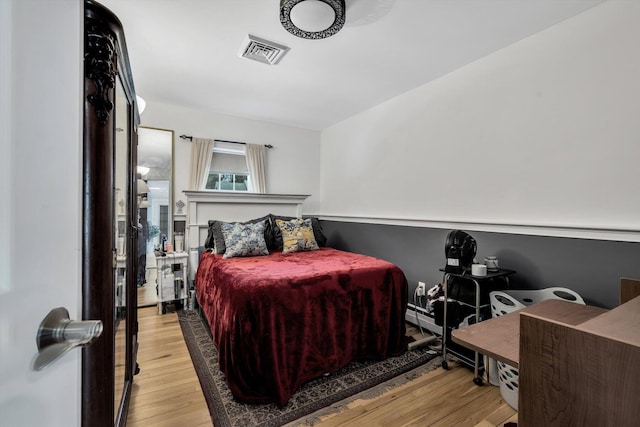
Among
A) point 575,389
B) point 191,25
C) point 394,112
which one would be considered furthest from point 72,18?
point 394,112

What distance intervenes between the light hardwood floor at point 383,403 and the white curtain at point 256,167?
7.45ft

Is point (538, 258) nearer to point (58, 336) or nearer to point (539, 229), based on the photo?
point (539, 229)

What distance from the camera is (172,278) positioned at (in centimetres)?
312

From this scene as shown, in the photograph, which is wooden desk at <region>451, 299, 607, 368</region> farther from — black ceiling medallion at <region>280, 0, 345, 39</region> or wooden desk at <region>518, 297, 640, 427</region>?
black ceiling medallion at <region>280, 0, 345, 39</region>

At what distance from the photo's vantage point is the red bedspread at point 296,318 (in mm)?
1698

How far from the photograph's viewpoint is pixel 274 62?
2.43 meters

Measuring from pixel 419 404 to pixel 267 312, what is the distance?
107 cm

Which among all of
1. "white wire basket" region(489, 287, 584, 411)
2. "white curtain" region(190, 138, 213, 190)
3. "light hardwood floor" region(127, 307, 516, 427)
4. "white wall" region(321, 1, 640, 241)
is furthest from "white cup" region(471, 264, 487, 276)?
"white curtain" region(190, 138, 213, 190)

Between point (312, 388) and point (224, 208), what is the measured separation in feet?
8.04

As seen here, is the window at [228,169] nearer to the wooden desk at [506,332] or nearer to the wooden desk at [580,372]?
the wooden desk at [506,332]

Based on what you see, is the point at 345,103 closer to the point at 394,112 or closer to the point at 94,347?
the point at 394,112

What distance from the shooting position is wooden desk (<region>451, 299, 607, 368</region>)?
0.99 m

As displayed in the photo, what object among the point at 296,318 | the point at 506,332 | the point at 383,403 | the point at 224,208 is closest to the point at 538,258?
the point at 506,332

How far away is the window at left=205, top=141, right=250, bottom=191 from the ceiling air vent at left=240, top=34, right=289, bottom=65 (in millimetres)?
1615
